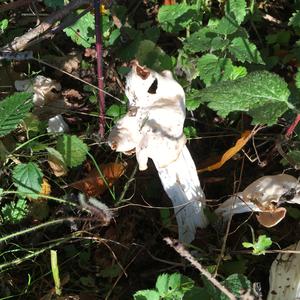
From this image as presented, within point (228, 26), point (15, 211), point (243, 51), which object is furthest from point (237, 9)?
point (15, 211)

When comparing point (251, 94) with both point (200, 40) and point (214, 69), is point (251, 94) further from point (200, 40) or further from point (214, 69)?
point (200, 40)

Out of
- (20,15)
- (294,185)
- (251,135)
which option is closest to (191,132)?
(251,135)

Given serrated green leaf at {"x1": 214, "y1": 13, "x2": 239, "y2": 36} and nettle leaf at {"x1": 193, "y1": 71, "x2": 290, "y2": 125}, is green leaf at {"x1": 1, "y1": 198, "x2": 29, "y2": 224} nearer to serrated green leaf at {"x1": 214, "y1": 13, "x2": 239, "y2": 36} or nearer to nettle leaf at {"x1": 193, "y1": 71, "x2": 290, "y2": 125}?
nettle leaf at {"x1": 193, "y1": 71, "x2": 290, "y2": 125}

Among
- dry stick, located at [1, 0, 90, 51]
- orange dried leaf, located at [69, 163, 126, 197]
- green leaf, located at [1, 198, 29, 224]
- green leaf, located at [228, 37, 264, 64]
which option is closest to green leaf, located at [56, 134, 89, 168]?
orange dried leaf, located at [69, 163, 126, 197]

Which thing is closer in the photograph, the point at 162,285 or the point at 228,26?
the point at 162,285

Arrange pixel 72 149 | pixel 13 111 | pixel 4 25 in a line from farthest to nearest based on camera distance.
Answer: pixel 4 25, pixel 72 149, pixel 13 111

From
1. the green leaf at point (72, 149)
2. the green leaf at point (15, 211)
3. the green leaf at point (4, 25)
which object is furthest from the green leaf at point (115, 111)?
the green leaf at point (4, 25)

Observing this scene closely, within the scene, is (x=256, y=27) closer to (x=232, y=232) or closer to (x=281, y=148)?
(x=281, y=148)
